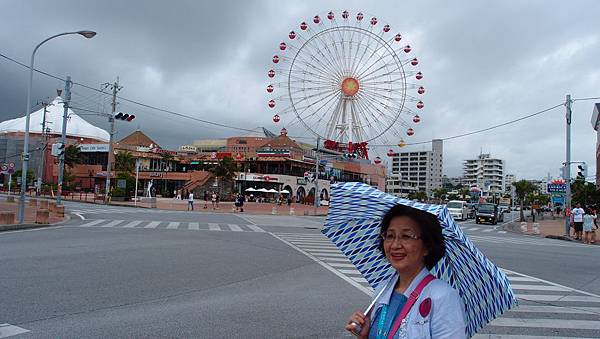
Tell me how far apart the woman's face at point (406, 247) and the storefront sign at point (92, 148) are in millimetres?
95114

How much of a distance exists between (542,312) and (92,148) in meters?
94.6

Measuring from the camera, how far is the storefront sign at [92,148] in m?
92.1

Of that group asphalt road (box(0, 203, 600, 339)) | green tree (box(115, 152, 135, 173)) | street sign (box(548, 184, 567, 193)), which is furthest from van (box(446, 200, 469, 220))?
green tree (box(115, 152, 135, 173))

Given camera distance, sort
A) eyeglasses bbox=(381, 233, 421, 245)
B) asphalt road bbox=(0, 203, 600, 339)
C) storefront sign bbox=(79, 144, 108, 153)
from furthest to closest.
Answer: storefront sign bbox=(79, 144, 108, 153) → asphalt road bbox=(0, 203, 600, 339) → eyeglasses bbox=(381, 233, 421, 245)

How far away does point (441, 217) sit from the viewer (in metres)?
2.69

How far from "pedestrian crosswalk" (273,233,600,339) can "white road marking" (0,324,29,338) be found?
5.85 metres

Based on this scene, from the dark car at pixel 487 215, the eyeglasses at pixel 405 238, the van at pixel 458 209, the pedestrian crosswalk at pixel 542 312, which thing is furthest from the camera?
the van at pixel 458 209

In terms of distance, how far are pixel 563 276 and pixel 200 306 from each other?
31.5 ft

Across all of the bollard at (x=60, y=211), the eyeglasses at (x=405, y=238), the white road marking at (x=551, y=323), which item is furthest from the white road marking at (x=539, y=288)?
the bollard at (x=60, y=211)

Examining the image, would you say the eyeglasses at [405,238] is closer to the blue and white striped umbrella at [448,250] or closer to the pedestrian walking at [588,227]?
the blue and white striped umbrella at [448,250]

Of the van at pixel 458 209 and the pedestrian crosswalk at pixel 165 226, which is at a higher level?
the van at pixel 458 209

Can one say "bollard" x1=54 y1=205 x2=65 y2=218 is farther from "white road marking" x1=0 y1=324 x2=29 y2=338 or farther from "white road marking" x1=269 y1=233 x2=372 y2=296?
"white road marking" x1=0 y1=324 x2=29 y2=338

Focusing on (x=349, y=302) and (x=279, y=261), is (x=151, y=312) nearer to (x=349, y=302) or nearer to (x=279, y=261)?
(x=349, y=302)

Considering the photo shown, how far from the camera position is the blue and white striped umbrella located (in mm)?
2803
